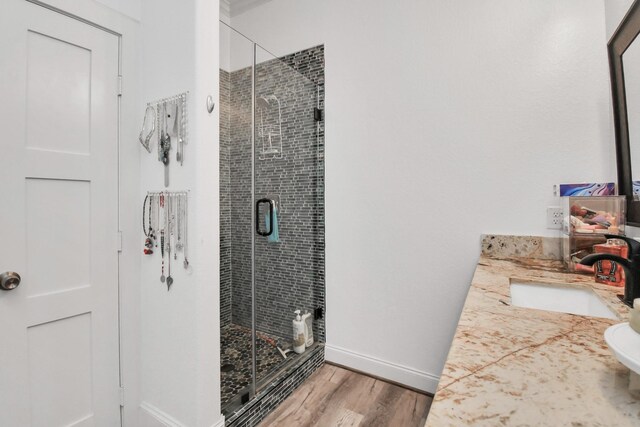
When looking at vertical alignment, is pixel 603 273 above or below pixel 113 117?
below

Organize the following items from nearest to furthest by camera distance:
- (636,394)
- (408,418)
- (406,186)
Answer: (636,394) < (408,418) < (406,186)

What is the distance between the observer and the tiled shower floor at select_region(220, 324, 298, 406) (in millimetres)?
1849

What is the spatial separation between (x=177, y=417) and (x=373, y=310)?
52.2 inches

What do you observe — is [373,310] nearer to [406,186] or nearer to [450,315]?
[450,315]

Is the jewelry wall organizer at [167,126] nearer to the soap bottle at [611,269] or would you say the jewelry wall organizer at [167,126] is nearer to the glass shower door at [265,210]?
the glass shower door at [265,210]

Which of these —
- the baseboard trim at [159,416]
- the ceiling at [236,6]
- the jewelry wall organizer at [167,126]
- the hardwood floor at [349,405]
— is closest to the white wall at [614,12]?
the jewelry wall organizer at [167,126]

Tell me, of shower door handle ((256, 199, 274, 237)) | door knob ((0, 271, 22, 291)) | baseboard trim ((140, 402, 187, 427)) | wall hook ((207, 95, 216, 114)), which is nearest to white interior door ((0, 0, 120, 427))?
door knob ((0, 271, 22, 291))

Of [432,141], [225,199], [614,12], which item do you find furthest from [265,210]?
[614,12]

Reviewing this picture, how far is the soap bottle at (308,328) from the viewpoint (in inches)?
89.1

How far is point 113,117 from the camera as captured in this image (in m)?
1.55

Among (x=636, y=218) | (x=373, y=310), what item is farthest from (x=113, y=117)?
(x=636, y=218)

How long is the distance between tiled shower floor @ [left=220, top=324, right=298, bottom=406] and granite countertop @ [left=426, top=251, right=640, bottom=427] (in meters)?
1.48

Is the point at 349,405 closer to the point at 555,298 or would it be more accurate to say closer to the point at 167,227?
the point at 555,298

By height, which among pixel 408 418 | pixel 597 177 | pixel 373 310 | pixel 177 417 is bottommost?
pixel 408 418
